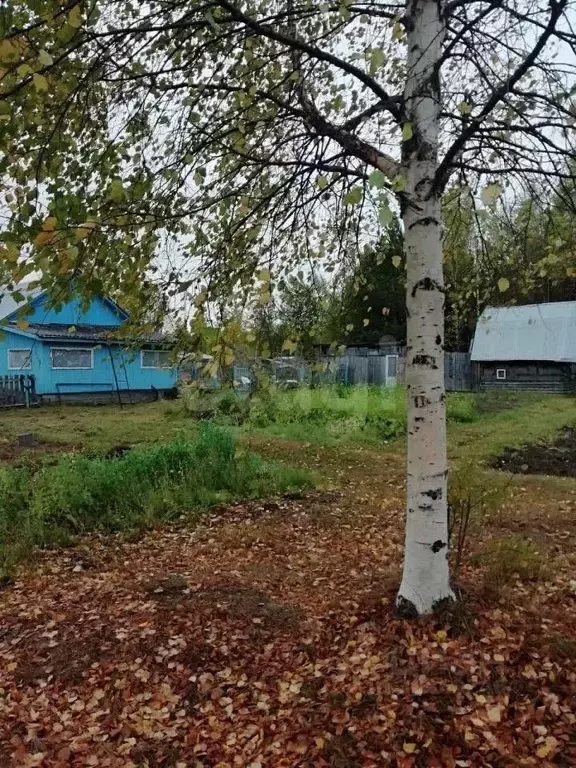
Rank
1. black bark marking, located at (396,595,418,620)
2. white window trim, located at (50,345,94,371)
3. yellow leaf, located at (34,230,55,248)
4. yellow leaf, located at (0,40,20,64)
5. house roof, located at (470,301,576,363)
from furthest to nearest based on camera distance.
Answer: house roof, located at (470,301,576,363)
white window trim, located at (50,345,94,371)
black bark marking, located at (396,595,418,620)
yellow leaf, located at (0,40,20,64)
yellow leaf, located at (34,230,55,248)

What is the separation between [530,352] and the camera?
23.2 m

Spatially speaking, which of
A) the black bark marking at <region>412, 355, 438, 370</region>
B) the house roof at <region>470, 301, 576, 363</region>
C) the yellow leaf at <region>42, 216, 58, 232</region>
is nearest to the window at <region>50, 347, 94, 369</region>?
the house roof at <region>470, 301, 576, 363</region>

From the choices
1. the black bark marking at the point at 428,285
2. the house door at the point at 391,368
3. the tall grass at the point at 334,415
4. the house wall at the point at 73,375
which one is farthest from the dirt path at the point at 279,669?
the house door at the point at 391,368

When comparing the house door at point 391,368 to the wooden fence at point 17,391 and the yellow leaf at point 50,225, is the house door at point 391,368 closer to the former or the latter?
the wooden fence at point 17,391

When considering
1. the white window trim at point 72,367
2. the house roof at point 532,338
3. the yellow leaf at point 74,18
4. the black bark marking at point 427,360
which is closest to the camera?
the yellow leaf at point 74,18

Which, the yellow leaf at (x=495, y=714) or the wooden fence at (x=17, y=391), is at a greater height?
the wooden fence at (x=17, y=391)

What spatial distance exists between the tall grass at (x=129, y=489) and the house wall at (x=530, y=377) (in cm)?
1932

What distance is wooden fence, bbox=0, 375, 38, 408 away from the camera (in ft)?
61.2

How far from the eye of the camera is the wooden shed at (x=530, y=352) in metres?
22.5

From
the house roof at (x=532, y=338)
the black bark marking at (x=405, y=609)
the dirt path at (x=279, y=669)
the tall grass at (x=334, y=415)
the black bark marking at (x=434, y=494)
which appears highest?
the house roof at (x=532, y=338)

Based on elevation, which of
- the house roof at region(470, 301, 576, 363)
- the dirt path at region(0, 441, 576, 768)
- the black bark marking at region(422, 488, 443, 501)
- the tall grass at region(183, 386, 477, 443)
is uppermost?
the house roof at region(470, 301, 576, 363)

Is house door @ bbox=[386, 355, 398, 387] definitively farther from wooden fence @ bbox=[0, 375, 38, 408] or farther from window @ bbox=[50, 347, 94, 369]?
wooden fence @ bbox=[0, 375, 38, 408]

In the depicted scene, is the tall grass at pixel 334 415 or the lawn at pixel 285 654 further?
the tall grass at pixel 334 415

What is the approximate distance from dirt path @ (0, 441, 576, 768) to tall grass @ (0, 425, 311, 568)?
3.20 ft
